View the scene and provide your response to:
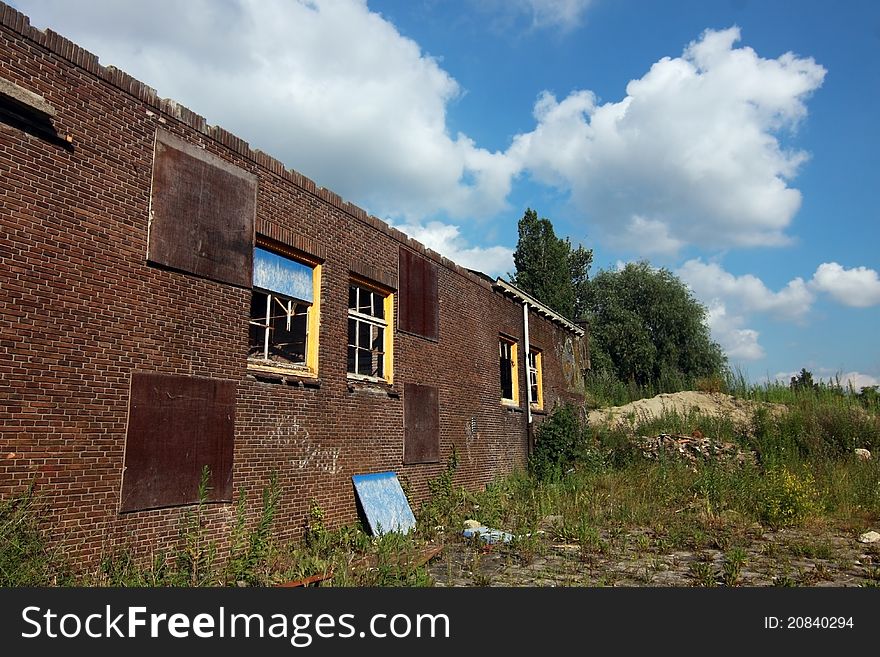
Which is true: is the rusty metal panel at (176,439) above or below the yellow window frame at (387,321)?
below

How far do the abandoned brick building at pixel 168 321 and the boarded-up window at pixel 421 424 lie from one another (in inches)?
2.3

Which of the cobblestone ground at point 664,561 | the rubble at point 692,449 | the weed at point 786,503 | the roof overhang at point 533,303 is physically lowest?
the cobblestone ground at point 664,561

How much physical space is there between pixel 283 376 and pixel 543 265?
1198 inches

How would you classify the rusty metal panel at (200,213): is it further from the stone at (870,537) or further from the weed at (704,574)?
the stone at (870,537)

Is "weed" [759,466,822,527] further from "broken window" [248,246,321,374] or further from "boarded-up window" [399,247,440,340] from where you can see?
"broken window" [248,246,321,374]

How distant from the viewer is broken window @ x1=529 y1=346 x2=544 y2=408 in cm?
1854

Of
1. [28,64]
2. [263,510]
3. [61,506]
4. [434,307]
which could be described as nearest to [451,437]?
[434,307]

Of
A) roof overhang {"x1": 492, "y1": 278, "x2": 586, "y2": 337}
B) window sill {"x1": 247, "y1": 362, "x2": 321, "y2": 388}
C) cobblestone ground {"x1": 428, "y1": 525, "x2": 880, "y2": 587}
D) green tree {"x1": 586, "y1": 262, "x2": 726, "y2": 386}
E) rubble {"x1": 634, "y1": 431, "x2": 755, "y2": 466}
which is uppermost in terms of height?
green tree {"x1": 586, "y1": 262, "x2": 726, "y2": 386}

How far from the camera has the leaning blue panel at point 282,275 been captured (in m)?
8.73

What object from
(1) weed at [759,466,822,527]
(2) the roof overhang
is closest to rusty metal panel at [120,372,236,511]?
(1) weed at [759,466,822,527]

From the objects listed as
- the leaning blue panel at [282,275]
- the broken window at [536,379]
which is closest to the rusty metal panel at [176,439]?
the leaning blue panel at [282,275]

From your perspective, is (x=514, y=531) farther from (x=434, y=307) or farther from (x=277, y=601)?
(x=277, y=601)

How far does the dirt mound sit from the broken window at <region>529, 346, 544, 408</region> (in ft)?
14.7

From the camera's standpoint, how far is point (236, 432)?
7.95 meters
